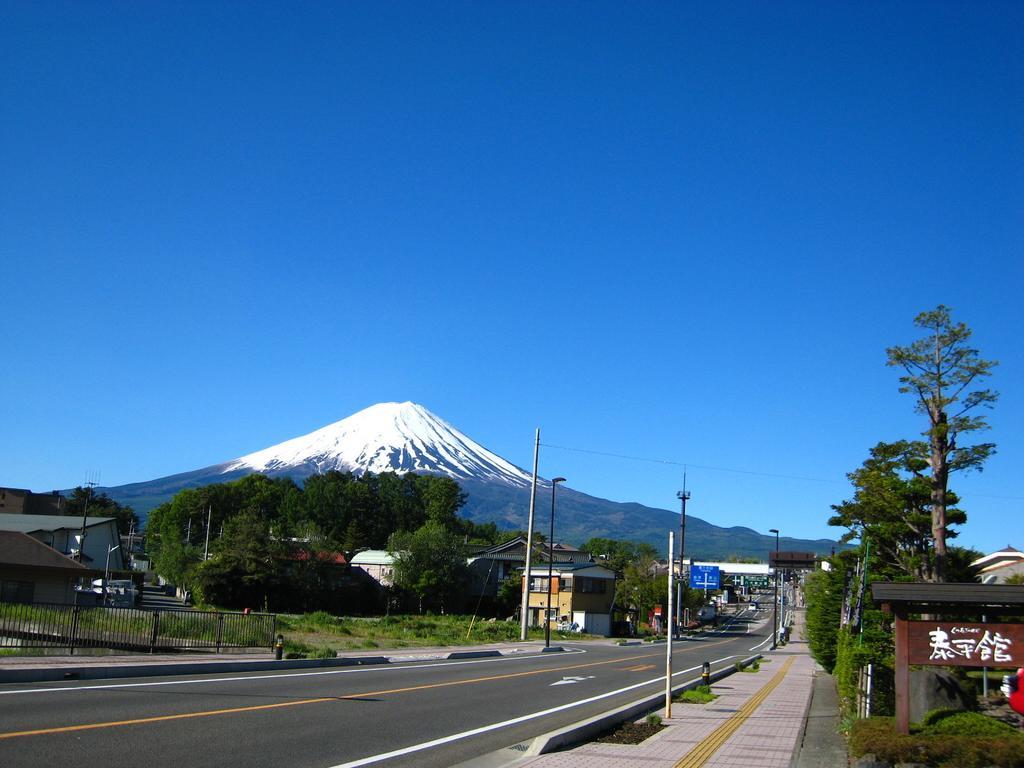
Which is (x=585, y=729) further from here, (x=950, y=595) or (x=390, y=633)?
(x=390, y=633)

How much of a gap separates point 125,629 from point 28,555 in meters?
18.1

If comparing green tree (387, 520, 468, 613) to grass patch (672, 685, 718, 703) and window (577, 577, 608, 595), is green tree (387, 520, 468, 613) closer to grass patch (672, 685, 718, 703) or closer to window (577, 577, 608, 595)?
window (577, 577, 608, 595)

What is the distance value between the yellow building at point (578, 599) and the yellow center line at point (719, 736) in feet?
153

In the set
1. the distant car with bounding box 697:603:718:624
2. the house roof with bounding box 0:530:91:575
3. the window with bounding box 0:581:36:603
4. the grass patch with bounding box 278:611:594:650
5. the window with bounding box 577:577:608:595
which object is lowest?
the distant car with bounding box 697:603:718:624

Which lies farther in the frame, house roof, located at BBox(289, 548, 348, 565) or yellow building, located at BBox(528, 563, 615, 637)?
yellow building, located at BBox(528, 563, 615, 637)

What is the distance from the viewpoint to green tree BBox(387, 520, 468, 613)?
69312 mm

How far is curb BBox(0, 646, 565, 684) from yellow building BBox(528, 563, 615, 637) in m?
41.8

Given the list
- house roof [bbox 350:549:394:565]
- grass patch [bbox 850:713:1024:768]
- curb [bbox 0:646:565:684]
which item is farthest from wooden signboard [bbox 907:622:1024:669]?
house roof [bbox 350:549:394:565]

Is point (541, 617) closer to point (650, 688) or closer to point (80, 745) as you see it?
point (650, 688)

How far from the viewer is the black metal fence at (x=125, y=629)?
2025cm

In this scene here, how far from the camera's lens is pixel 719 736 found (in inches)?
542

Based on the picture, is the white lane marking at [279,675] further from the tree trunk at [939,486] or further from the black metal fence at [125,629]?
the tree trunk at [939,486]

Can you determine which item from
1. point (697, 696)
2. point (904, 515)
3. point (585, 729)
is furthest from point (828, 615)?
point (585, 729)

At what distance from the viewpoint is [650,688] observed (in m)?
23.0
